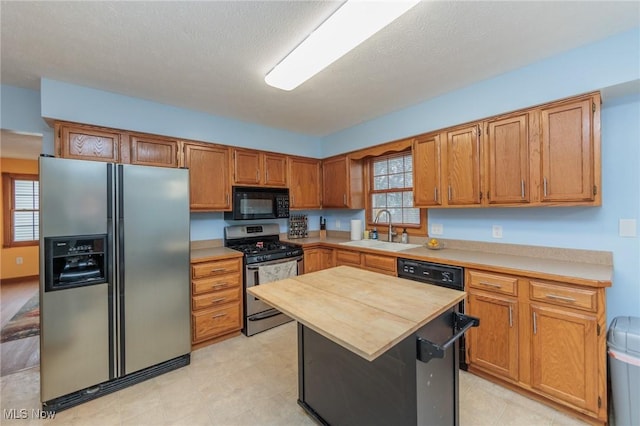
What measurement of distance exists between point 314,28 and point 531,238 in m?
2.51

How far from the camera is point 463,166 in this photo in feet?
8.32

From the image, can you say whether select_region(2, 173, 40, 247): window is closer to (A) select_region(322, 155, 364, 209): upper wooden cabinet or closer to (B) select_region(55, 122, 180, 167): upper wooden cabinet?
(B) select_region(55, 122, 180, 167): upper wooden cabinet

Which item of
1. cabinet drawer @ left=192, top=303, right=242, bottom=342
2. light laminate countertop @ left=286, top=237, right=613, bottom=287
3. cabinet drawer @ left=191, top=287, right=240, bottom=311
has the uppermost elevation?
light laminate countertop @ left=286, top=237, right=613, bottom=287

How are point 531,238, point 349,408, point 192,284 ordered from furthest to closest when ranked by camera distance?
1. point 192,284
2. point 531,238
3. point 349,408

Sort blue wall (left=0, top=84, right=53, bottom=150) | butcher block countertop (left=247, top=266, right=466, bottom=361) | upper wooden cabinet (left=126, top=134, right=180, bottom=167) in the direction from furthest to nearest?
upper wooden cabinet (left=126, top=134, right=180, bottom=167) → blue wall (left=0, top=84, right=53, bottom=150) → butcher block countertop (left=247, top=266, right=466, bottom=361)

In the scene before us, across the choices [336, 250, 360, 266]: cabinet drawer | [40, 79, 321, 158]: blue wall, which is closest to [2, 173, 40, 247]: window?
[40, 79, 321, 158]: blue wall

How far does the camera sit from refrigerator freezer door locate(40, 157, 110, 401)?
1888mm

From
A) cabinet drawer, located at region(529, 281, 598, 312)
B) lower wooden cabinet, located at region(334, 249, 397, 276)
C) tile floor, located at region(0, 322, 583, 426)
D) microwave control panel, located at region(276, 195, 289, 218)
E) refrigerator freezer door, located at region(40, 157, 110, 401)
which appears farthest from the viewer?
microwave control panel, located at region(276, 195, 289, 218)

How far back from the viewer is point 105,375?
208cm

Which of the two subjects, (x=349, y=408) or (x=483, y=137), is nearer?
(x=349, y=408)

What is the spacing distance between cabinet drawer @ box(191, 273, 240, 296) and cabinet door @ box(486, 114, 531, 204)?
2.74m

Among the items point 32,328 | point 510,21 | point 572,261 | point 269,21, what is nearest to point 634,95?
point 510,21

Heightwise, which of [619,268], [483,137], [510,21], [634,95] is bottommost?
[619,268]

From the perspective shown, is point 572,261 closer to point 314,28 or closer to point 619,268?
point 619,268
